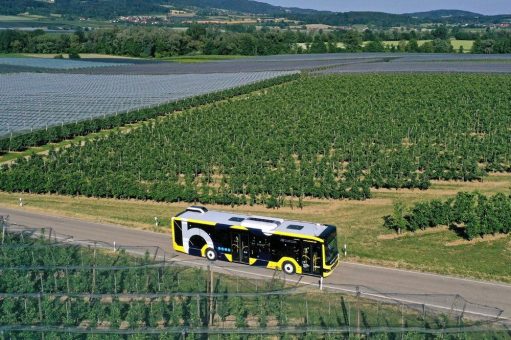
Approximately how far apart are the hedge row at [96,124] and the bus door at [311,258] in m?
A: 34.9

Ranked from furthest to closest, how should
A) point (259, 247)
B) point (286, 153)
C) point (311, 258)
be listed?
point (286, 153) < point (259, 247) < point (311, 258)

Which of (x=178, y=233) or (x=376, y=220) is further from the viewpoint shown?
(x=376, y=220)

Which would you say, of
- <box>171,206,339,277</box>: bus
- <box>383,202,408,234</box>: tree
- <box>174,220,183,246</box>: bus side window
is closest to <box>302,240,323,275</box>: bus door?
<box>171,206,339,277</box>: bus

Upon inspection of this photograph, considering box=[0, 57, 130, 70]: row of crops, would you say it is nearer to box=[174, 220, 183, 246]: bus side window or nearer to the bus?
box=[174, 220, 183, 246]: bus side window

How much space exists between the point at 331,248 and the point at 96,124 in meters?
39.3

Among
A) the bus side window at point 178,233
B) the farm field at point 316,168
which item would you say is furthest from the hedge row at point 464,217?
the bus side window at point 178,233

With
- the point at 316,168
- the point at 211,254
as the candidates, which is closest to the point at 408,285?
the point at 211,254

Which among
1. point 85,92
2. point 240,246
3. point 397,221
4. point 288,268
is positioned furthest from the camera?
point 85,92

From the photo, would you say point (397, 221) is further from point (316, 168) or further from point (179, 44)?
point (179, 44)

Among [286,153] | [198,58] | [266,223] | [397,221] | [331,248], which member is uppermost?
[266,223]

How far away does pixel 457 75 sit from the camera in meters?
90.1

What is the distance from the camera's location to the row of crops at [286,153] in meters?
37.0

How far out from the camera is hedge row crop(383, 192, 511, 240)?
2828 cm

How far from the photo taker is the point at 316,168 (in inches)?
1596
